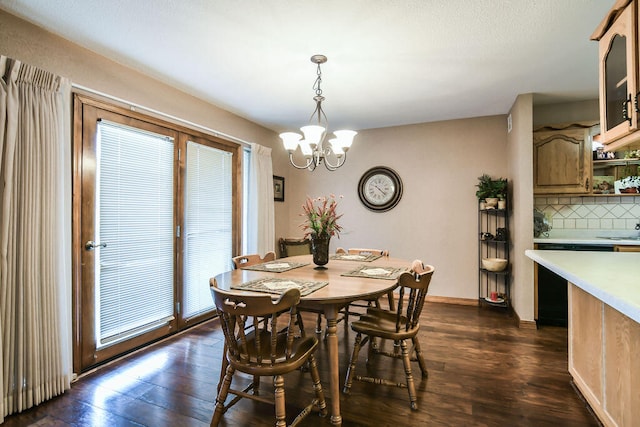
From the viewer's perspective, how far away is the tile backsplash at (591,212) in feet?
11.9

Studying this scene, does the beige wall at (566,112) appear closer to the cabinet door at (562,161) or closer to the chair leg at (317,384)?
the cabinet door at (562,161)

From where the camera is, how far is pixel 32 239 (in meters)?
2.01

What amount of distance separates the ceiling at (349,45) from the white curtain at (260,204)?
0.93 m

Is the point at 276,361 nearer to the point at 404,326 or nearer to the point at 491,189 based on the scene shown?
the point at 404,326

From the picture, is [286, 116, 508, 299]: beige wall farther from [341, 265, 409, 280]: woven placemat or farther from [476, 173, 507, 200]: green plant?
[341, 265, 409, 280]: woven placemat

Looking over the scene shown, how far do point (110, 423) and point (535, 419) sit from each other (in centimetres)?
247

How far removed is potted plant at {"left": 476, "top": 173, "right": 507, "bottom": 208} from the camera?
3.83m

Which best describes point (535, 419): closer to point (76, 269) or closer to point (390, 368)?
point (390, 368)

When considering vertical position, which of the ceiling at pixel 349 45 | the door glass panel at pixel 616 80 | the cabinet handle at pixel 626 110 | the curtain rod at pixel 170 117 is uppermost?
the ceiling at pixel 349 45

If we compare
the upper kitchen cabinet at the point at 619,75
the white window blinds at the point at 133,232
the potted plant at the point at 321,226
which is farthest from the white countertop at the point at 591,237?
the white window blinds at the point at 133,232

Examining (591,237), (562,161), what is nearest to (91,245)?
(562,161)

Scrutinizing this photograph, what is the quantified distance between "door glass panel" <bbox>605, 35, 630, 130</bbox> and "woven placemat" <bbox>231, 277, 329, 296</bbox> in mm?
1849

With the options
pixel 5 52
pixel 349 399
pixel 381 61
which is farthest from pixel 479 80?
pixel 5 52

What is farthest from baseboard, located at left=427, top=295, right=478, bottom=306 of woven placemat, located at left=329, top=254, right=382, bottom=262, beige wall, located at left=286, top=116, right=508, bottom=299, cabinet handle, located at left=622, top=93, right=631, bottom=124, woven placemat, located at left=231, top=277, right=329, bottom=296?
cabinet handle, located at left=622, top=93, right=631, bottom=124
